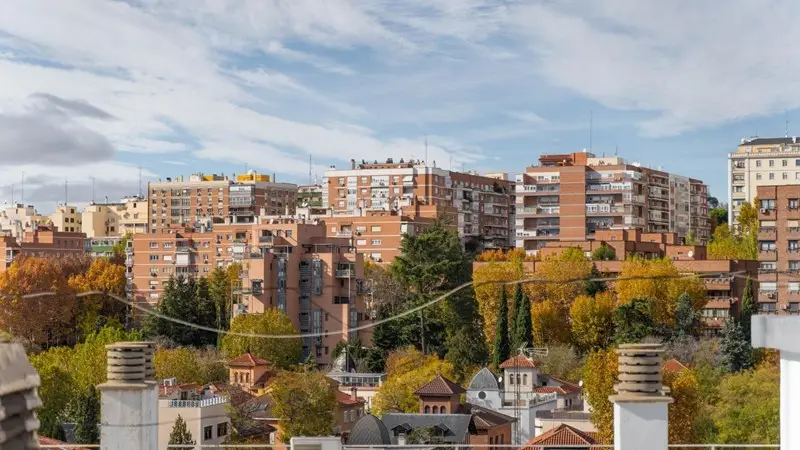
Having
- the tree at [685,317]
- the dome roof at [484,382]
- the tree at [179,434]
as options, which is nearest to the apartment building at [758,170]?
the tree at [685,317]

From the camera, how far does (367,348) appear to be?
36.6 metres

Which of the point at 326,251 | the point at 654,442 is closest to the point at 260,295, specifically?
the point at 326,251

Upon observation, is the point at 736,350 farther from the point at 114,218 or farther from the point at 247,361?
the point at 114,218

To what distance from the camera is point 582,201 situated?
174ft

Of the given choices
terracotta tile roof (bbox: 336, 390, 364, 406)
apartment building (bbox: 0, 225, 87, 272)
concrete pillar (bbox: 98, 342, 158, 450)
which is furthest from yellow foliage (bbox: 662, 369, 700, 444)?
apartment building (bbox: 0, 225, 87, 272)

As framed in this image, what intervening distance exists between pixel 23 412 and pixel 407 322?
35153 mm

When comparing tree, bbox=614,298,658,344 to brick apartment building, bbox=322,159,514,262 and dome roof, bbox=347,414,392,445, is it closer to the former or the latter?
dome roof, bbox=347,414,392,445

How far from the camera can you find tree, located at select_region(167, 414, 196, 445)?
20.5m

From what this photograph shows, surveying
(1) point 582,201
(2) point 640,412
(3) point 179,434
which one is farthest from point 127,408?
(1) point 582,201

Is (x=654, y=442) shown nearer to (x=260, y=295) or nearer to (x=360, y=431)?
(x=360, y=431)

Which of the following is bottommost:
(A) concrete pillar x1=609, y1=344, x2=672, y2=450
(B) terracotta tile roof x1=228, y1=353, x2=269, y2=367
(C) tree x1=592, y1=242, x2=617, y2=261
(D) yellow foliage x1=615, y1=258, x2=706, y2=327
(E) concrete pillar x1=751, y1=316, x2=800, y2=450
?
(B) terracotta tile roof x1=228, y1=353, x2=269, y2=367

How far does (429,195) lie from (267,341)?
23106mm

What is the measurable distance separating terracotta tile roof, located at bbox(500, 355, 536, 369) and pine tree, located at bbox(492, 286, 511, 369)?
191 centimetres

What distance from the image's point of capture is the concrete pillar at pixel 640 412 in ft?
16.7
